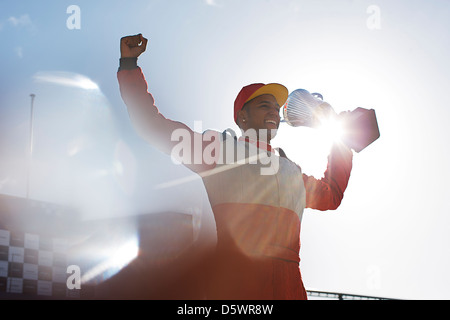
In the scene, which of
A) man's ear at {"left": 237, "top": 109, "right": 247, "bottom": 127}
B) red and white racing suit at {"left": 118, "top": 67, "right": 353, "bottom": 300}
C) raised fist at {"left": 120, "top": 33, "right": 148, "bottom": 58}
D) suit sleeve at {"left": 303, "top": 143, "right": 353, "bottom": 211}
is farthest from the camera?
man's ear at {"left": 237, "top": 109, "right": 247, "bottom": 127}

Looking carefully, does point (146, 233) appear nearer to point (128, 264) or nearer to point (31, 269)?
point (128, 264)

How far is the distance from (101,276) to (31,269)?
112cm

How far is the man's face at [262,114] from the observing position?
8.54 ft

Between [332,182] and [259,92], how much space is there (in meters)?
0.69

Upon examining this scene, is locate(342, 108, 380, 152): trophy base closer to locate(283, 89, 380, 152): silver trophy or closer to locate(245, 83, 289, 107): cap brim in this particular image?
locate(283, 89, 380, 152): silver trophy

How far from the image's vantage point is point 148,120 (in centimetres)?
207

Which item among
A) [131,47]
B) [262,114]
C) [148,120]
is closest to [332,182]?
[262,114]

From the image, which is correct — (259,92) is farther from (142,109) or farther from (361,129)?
(142,109)

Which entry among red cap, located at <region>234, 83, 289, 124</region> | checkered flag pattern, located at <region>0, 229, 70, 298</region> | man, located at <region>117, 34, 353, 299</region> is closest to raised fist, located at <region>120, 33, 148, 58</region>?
man, located at <region>117, 34, 353, 299</region>

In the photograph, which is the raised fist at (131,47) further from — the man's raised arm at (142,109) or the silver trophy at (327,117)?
the silver trophy at (327,117)

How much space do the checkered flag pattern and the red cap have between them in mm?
5240

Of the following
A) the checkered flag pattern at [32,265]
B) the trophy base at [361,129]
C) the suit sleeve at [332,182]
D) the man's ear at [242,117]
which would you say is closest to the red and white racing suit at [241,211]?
the suit sleeve at [332,182]

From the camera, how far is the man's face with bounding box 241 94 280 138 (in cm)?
260
